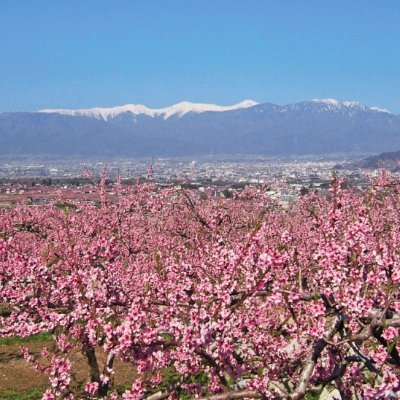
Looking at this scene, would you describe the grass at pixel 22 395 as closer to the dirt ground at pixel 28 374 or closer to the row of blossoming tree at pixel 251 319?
the dirt ground at pixel 28 374

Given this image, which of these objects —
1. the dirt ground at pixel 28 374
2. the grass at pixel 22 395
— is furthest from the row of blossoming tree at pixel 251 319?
the dirt ground at pixel 28 374

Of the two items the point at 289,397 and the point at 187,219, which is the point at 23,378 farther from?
the point at 289,397

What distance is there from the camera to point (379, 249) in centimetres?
583

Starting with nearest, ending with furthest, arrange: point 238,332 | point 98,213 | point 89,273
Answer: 1. point 238,332
2. point 89,273
3. point 98,213

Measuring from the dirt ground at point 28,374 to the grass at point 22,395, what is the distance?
0.21m

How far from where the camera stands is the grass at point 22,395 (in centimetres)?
1251

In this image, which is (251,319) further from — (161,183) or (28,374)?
(161,183)

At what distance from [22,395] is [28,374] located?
6.64 feet

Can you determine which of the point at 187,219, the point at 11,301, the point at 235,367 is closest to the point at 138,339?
the point at 235,367

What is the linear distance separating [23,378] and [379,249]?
36.7 ft

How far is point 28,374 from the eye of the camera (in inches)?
579

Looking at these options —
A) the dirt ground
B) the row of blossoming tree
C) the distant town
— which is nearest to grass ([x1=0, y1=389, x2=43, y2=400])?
the dirt ground

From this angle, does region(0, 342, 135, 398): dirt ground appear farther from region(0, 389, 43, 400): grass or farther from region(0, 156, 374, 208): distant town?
region(0, 156, 374, 208): distant town

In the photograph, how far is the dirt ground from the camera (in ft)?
44.3
